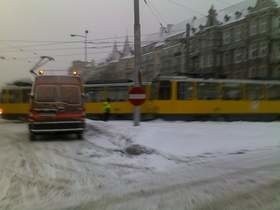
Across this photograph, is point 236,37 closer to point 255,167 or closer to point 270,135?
point 270,135

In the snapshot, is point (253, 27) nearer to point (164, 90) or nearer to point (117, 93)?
point (117, 93)

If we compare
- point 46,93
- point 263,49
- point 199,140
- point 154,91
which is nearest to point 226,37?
point 263,49

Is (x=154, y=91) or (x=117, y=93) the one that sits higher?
(x=154, y=91)

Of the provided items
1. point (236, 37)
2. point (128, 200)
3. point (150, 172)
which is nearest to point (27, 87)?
point (150, 172)

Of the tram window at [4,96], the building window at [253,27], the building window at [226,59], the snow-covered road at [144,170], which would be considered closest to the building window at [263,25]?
the building window at [253,27]

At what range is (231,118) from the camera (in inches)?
1544

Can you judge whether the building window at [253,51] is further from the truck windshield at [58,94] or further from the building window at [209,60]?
the truck windshield at [58,94]

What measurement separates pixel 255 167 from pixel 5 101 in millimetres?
35361

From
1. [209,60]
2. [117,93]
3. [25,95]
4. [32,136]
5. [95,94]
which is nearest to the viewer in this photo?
[32,136]

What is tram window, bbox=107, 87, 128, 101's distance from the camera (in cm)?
4159

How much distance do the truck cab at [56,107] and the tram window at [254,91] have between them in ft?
59.9

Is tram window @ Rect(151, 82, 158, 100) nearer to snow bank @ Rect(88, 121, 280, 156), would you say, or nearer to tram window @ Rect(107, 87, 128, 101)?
tram window @ Rect(107, 87, 128, 101)

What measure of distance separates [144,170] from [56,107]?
949 cm

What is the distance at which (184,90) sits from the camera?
3794 centimetres
